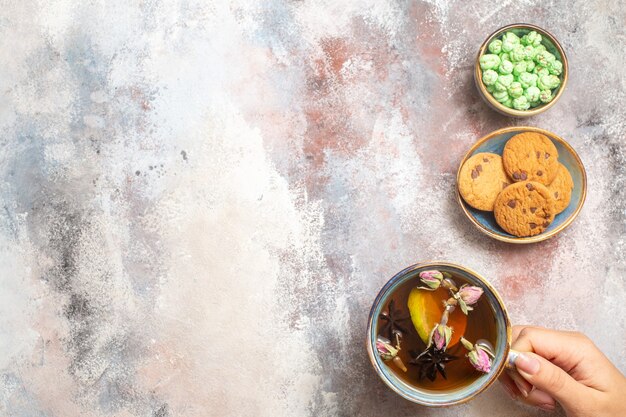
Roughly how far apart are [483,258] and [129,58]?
4.42 feet

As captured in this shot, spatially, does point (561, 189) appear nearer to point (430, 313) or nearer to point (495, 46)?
point (495, 46)

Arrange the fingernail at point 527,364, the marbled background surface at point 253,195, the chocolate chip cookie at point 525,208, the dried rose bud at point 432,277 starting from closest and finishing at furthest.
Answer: the fingernail at point 527,364 < the dried rose bud at point 432,277 < the chocolate chip cookie at point 525,208 < the marbled background surface at point 253,195

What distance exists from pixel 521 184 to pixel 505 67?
1.19 ft

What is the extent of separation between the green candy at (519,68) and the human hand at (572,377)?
2.54 feet

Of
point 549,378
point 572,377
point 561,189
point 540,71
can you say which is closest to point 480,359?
point 549,378

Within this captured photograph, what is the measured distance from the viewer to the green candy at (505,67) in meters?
1.93

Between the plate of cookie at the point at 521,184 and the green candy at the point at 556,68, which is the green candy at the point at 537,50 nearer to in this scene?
the green candy at the point at 556,68

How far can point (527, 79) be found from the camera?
193 cm

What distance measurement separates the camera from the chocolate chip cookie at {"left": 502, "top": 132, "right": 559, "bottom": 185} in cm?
190

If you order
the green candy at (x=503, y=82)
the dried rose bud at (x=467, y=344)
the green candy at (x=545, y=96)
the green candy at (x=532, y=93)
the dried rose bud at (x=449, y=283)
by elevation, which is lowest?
the dried rose bud at (x=467, y=344)

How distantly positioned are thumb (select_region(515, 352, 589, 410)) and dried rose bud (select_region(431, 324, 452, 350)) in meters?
0.18

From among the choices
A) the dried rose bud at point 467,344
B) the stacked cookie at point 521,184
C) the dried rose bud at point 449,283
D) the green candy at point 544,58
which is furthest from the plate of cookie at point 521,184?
the dried rose bud at point 467,344

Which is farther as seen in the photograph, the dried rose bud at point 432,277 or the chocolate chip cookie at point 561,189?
the chocolate chip cookie at point 561,189

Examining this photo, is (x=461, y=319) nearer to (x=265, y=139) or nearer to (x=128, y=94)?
(x=265, y=139)
